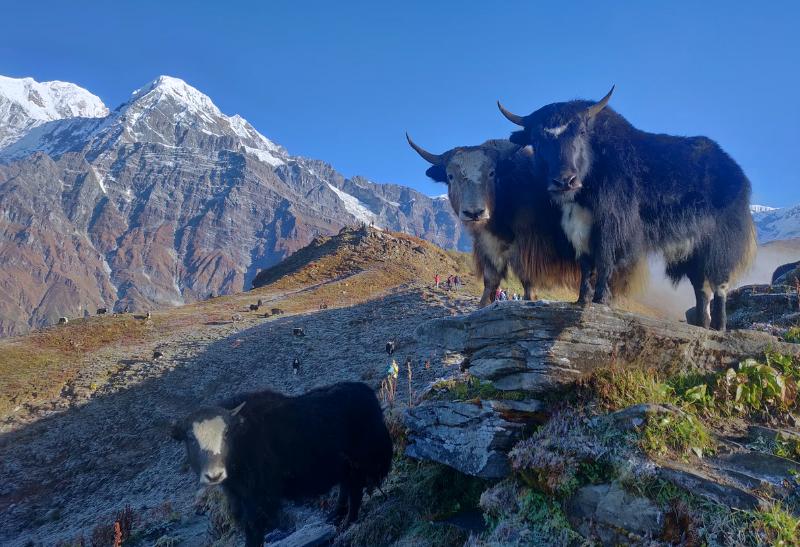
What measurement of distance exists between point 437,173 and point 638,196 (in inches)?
109

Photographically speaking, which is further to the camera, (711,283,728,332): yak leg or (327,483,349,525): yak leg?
(711,283,728,332): yak leg

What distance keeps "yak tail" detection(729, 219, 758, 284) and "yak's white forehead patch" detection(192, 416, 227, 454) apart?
6686mm

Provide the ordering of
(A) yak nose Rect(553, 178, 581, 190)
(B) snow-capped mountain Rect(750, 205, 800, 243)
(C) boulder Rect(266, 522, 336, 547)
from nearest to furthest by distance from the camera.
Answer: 1. (A) yak nose Rect(553, 178, 581, 190)
2. (C) boulder Rect(266, 522, 336, 547)
3. (B) snow-capped mountain Rect(750, 205, 800, 243)

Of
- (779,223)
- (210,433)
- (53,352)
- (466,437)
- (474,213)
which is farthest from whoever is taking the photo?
(779,223)

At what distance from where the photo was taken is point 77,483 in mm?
13656

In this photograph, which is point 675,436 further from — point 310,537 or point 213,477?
point 213,477

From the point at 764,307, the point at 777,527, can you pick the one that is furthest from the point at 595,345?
the point at 764,307

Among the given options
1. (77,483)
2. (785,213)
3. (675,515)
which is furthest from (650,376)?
(785,213)

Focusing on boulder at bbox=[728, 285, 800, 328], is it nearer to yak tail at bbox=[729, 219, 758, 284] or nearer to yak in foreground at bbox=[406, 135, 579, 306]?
yak tail at bbox=[729, 219, 758, 284]

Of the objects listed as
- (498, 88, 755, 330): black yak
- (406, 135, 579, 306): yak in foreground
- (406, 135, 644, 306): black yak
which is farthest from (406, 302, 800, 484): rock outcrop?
(406, 135, 579, 306): yak in foreground

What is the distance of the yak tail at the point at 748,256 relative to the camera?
21.0 feet

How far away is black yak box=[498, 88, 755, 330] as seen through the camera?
5512 mm

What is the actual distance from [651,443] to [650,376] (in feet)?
3.25

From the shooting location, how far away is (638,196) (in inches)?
227
